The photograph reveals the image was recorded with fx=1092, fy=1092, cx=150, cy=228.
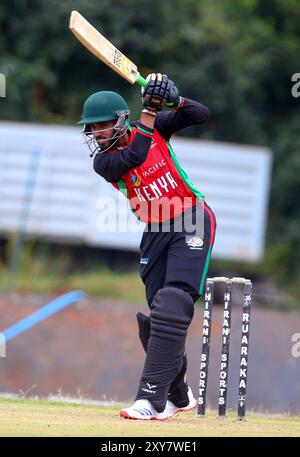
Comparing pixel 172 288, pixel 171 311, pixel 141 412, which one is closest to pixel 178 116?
pixel 172 288

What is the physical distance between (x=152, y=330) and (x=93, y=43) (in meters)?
1.65

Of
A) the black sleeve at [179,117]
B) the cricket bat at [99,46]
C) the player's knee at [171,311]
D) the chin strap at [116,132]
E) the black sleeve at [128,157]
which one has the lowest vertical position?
the player's knee at [171,311]

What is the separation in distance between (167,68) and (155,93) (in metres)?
11.6

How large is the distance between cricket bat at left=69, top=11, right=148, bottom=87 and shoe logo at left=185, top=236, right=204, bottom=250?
924mm

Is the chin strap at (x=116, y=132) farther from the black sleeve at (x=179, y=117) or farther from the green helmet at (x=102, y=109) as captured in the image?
the black sleeve at (x=179, y=117)

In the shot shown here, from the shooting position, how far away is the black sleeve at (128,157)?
6.10 meters

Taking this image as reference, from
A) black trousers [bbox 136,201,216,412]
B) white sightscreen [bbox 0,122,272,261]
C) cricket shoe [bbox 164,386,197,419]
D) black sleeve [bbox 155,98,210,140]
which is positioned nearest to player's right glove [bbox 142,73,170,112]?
black sleeve [bbox 155,98,210,140]

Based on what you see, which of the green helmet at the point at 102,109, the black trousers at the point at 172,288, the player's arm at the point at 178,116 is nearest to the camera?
the black trousers at the point at 172,288

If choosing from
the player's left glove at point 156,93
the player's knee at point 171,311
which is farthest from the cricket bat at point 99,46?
the player's knee at point 171,311

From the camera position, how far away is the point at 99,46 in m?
6.18

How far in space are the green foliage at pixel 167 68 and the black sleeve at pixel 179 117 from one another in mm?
10506

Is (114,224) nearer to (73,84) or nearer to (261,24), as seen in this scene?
(73,84)

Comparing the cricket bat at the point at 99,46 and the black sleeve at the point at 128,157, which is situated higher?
the cricket bat at the point at 99,46
